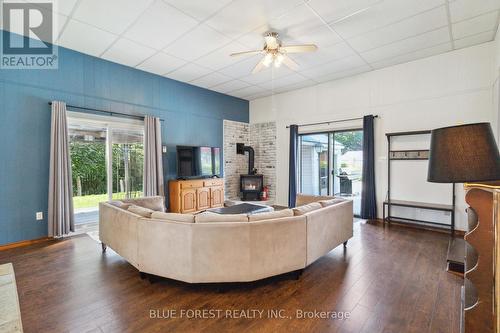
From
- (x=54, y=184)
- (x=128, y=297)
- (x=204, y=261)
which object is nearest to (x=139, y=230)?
(x=128, y=297)

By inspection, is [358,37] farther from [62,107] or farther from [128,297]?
[62,107]

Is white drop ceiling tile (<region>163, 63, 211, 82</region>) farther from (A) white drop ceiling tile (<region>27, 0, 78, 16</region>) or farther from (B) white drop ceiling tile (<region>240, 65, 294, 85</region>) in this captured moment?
(A) white drop ceiling tile (<region>27, 0, 78, 16</region>)

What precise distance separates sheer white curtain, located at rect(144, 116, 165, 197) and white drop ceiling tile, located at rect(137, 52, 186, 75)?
1031 mm

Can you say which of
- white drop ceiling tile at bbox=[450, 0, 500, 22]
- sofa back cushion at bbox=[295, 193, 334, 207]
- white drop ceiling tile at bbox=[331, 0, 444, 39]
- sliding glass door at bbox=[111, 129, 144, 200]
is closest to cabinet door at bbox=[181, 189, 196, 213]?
sliding glass door at bbox=[111, 129, 144, 200]

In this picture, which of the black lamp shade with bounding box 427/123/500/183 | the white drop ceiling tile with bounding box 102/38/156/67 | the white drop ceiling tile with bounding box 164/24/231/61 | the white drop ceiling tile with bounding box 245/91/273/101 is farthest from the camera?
the white drop ceiling tile with bounding box 245/91/273/101

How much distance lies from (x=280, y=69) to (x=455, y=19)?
2873 mm

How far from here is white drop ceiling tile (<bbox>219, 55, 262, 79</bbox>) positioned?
15.2 feet

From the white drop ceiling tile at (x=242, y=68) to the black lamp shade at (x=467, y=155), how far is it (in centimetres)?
383

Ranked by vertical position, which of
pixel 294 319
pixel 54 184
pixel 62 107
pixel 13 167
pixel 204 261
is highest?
pixel 62 107

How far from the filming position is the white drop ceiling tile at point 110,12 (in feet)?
9.74

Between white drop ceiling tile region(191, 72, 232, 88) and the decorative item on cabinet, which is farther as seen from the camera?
white drop ceiling tile region(191, 72, 232, 88)

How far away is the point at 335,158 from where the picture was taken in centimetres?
604

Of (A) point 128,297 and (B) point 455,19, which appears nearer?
(A) point 128,297

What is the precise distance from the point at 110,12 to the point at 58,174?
8.91 ft
